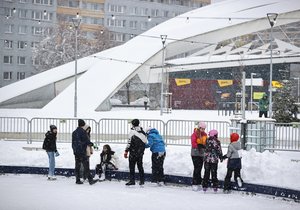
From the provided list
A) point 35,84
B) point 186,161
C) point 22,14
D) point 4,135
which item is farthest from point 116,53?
point 22,14

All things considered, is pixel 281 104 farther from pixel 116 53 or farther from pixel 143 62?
pixel 116 53

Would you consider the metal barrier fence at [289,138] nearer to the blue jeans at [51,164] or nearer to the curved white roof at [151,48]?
the blue jeans at [51,164]

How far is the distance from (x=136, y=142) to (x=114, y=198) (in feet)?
6.52

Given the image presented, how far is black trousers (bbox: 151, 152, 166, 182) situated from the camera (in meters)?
13.2

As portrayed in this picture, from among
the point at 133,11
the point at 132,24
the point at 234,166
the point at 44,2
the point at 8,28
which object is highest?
the point at 133,11

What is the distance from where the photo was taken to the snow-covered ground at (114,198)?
10.3m

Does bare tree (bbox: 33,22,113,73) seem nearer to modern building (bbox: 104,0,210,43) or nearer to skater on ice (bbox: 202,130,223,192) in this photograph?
modern building (bbox: 104,0,210,43)

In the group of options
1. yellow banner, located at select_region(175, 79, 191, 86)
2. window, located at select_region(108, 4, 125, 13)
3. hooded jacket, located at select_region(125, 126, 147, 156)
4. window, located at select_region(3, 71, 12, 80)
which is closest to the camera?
hooded jacket, located at select_region(125, 126, 147, 156)

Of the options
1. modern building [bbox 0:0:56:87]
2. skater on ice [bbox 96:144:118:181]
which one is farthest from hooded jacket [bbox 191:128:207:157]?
modern building [bbox 0:0:56:87]

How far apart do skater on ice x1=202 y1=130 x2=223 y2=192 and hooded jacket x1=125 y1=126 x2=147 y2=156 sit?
4.95ft

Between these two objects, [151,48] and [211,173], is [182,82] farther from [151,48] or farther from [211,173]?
[211,173]

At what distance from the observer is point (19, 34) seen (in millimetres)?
84688

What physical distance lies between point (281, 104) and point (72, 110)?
12634 mm

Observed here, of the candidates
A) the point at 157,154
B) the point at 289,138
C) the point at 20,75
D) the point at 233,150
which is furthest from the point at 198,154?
the point at 20,75
